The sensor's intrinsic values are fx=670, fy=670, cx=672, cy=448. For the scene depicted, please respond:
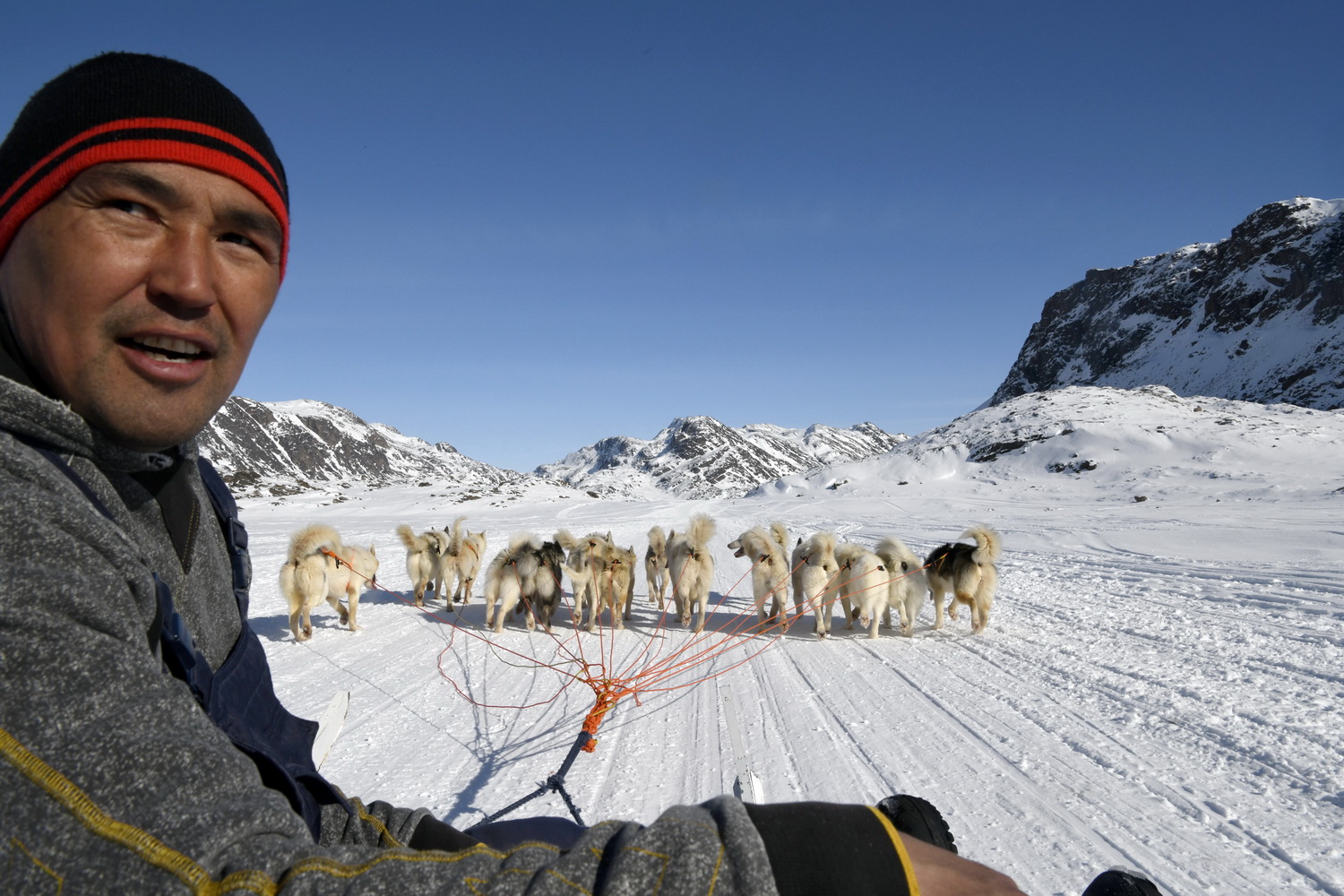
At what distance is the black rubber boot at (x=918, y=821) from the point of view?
5.46 feet

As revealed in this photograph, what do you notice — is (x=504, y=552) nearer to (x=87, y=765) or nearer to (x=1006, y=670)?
(x=1006, y=670)

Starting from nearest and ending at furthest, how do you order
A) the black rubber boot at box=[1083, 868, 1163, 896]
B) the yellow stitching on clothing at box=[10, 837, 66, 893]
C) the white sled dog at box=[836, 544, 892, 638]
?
1. the yellow stitching on clothing at box=[10, 837, 66, 893]
2. the black rubber boot at box=[1083, 868, 1163, 896]
3. the white sled dog at box=[836, 544, 892, 638]

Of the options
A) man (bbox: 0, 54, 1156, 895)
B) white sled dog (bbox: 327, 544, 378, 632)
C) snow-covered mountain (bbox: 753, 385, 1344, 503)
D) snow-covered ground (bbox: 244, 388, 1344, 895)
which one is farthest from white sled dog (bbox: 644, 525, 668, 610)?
snow-covered mountain (bbox: 753, 385, 1344, 503)

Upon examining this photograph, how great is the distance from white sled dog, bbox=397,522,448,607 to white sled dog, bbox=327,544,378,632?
3.89ft

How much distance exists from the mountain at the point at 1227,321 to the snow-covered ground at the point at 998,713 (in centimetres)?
8574

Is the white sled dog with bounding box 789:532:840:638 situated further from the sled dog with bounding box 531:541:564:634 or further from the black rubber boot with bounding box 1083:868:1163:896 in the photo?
the black rubber boot with bounding box 1083:868:1163:896

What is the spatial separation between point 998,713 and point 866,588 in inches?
111

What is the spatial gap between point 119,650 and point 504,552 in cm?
806

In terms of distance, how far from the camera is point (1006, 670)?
5898mm

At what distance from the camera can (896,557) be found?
8086mm

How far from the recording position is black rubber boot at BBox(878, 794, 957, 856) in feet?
5.46

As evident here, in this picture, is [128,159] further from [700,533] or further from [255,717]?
[700,533]

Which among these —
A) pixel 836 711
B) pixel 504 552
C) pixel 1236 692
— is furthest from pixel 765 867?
pixel 504 552

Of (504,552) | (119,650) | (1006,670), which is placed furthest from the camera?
(504,552)
